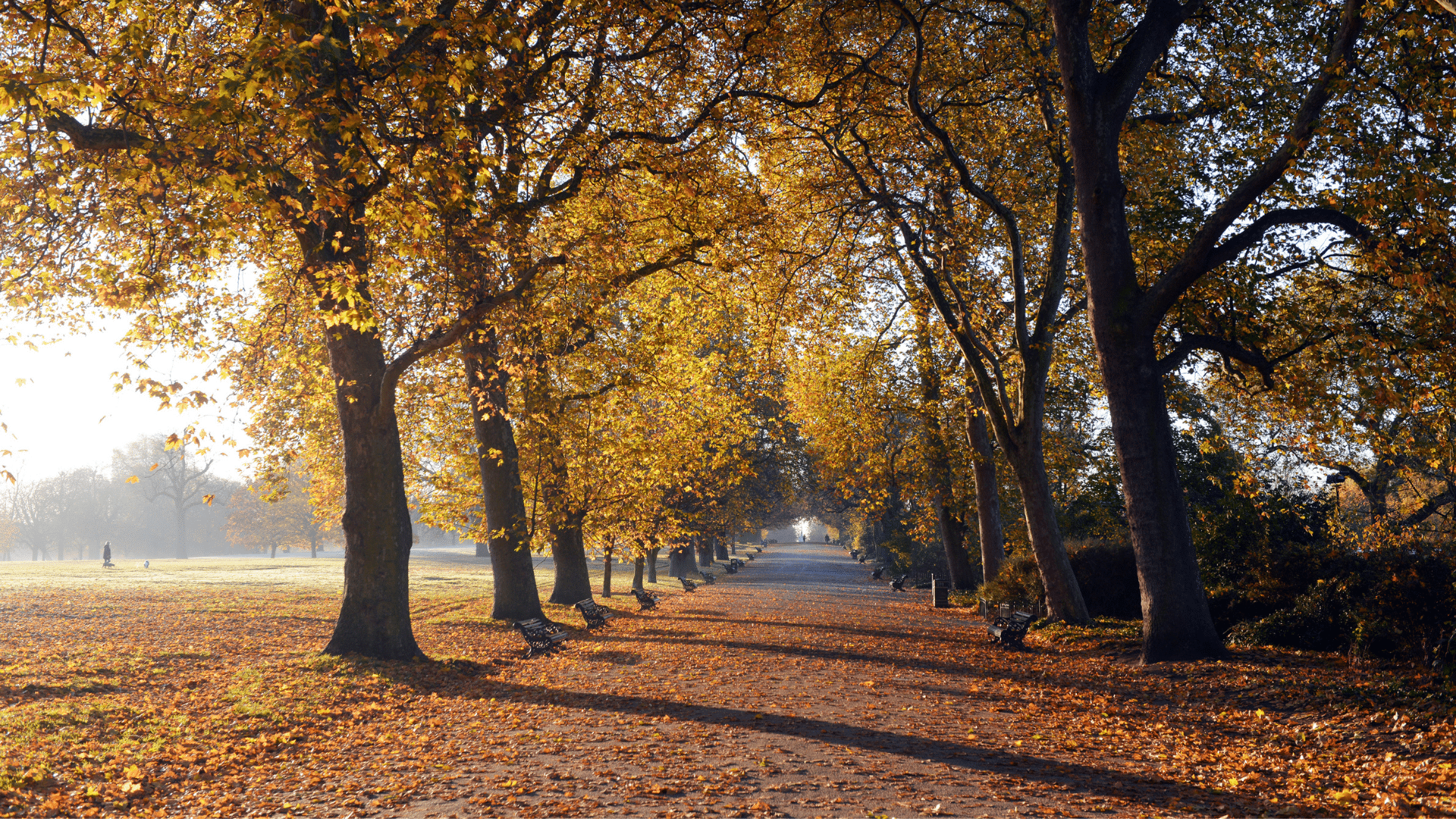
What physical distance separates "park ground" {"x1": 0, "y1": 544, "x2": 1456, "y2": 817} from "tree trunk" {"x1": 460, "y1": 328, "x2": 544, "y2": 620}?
2.87m

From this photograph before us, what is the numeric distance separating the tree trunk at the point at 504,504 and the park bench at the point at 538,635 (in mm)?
2985

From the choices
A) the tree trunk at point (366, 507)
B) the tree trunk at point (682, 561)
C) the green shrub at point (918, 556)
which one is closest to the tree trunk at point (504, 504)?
the tree trunk at point (366, 507)

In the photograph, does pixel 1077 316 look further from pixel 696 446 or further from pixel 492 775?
pixel 492 775

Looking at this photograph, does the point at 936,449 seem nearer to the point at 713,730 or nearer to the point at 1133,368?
the point at 1133,368

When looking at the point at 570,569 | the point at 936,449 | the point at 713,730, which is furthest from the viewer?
the point at 936,449

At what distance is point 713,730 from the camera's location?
800 centimetres

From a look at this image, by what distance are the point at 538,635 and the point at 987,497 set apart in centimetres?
1231

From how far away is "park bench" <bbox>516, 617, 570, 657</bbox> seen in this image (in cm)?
1405

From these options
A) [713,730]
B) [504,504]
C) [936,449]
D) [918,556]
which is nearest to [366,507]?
[504,504]

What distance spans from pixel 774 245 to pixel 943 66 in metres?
4.40

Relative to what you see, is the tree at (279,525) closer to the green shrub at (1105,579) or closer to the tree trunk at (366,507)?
the tree trunk at (366,507)

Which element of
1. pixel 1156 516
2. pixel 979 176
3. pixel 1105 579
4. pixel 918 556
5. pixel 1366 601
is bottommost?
pixel 918 556

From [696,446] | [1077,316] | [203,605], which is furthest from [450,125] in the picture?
[203,605]

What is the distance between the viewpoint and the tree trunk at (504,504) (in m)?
16.6
